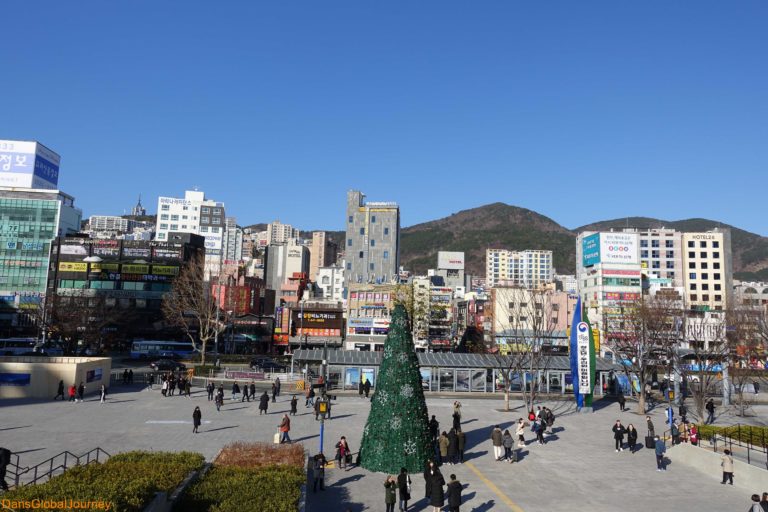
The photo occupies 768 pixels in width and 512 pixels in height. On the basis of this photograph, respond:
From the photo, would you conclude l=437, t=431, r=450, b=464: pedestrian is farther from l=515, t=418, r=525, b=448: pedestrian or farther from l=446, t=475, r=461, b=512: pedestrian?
l=446, t=475, r=461, b=512: pedestrian

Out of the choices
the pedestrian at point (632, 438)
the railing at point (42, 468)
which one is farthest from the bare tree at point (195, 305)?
the pedestrian at point (632, 438)

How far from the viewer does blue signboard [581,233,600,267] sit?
10175 cm

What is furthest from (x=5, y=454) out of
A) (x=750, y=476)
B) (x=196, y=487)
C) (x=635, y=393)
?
(x=635, y=393)

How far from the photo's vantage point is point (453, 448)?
71.5 ft

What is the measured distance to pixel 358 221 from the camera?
318ft

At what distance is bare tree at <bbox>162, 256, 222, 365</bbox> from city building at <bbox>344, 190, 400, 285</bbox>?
25.5m

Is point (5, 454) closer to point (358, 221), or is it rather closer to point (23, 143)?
point (358, 221)

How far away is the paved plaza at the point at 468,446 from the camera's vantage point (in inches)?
690

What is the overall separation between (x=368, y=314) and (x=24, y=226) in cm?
6068

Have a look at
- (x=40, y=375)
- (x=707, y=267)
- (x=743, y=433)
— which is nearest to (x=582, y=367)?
(x=743, y=433)

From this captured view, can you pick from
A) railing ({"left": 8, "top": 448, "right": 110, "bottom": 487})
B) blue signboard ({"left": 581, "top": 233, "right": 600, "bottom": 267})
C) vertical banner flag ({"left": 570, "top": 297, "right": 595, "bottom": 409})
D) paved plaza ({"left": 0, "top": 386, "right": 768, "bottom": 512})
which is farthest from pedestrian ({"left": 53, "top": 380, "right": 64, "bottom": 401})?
blue signboard ({"left": 581, "top": 233, "right": 600, "bottom": 267})

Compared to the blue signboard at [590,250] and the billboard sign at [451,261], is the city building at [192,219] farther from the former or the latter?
the blue signboard at [590,250]

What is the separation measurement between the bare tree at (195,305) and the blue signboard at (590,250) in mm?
66987

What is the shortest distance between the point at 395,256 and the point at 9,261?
2502 inches
